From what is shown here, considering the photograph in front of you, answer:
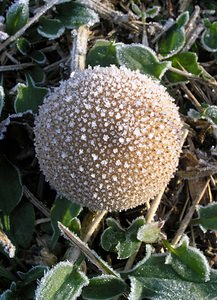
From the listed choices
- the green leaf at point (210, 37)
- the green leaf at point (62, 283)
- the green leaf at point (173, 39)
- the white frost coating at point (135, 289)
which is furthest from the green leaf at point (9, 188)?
the green leaf at point (210, 37)

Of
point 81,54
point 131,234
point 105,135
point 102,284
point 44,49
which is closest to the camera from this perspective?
point 105,135

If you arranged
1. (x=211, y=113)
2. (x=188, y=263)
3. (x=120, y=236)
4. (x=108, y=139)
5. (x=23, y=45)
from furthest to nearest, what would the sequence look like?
(x=23, y=45), (x=211, y=113), (x=120, y=236), (x=188, y=263), (x=108, y=139)

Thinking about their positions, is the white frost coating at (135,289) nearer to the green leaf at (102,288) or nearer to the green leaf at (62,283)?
the green leaf at (102,288)

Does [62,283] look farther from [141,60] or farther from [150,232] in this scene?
[141,60]

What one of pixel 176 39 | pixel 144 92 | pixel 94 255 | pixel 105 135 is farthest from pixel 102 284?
pixel 176 39

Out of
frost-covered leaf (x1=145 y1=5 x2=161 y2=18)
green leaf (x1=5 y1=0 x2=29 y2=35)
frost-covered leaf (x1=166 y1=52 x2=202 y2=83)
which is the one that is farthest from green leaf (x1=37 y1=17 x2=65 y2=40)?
frost-covered leaf (x1=166 y1=52 x2=202 y2=83)

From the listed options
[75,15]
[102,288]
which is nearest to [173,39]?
[75,15]

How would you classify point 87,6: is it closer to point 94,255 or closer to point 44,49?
point 44,49
